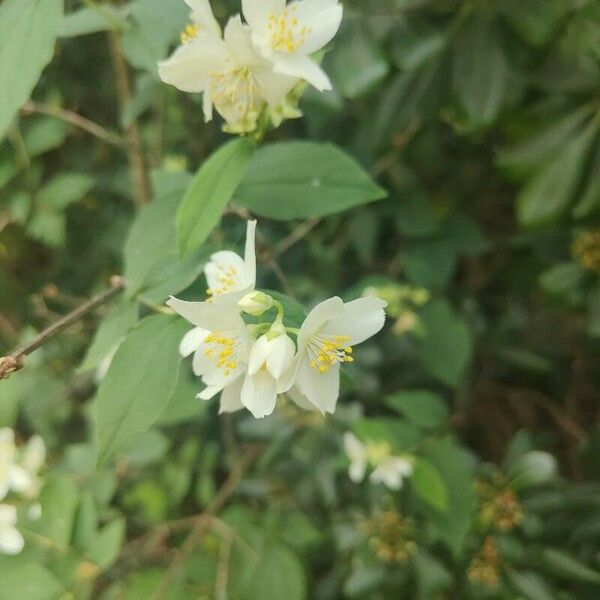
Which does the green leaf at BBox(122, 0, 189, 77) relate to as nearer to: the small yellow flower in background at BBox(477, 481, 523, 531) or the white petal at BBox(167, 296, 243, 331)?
the white petal at BBox(167, 296, 243, 331)

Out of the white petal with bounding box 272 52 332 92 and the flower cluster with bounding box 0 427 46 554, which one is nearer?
the white petal with bounding box 272 52 332 92

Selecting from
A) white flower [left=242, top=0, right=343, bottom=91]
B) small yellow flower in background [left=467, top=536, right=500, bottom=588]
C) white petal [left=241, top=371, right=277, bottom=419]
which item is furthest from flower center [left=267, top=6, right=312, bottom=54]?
small yellow flower in background [left=467, top=536, right=500, bottom=588]

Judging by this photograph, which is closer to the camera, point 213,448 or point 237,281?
point 237,281

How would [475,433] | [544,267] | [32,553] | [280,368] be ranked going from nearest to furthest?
[280,368] < [32,553] < [544,267] < [475,433]

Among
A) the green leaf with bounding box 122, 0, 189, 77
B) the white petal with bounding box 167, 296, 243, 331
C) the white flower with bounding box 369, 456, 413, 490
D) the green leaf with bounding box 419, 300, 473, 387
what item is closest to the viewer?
the white petal with bounding box 167, 296, 243, 331

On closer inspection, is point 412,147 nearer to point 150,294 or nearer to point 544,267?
point 544,267

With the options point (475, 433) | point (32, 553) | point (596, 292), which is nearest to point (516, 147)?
point (596, 292)
